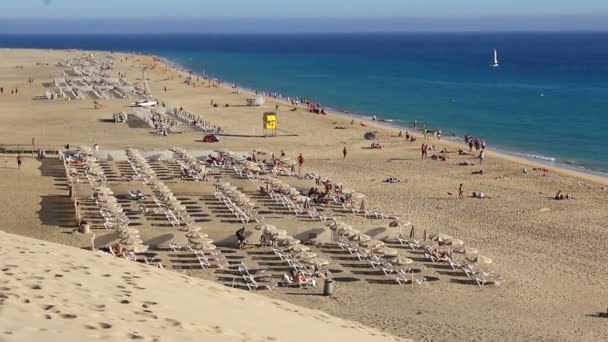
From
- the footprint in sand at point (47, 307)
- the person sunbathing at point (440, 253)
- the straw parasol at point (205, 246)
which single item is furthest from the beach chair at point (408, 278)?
the footprint in sand at point (47, 307)

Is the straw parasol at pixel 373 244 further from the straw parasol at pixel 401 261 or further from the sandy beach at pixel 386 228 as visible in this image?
the straw parasol at pixel 401 261

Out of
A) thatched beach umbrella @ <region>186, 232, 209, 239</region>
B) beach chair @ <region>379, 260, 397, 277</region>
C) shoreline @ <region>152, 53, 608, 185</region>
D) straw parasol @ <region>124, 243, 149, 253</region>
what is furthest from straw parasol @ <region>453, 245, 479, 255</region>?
shoreline @ <region>152, 53, 608, 185</region>

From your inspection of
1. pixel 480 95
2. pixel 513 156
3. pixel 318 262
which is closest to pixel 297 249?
pixel 318 262

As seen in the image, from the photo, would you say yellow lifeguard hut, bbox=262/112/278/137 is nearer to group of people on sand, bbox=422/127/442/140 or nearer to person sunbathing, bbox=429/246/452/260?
group of people on sand, bbox=422/127/442/140

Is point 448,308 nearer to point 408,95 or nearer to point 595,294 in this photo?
point 595,294

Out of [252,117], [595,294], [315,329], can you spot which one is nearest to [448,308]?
[595,294]
